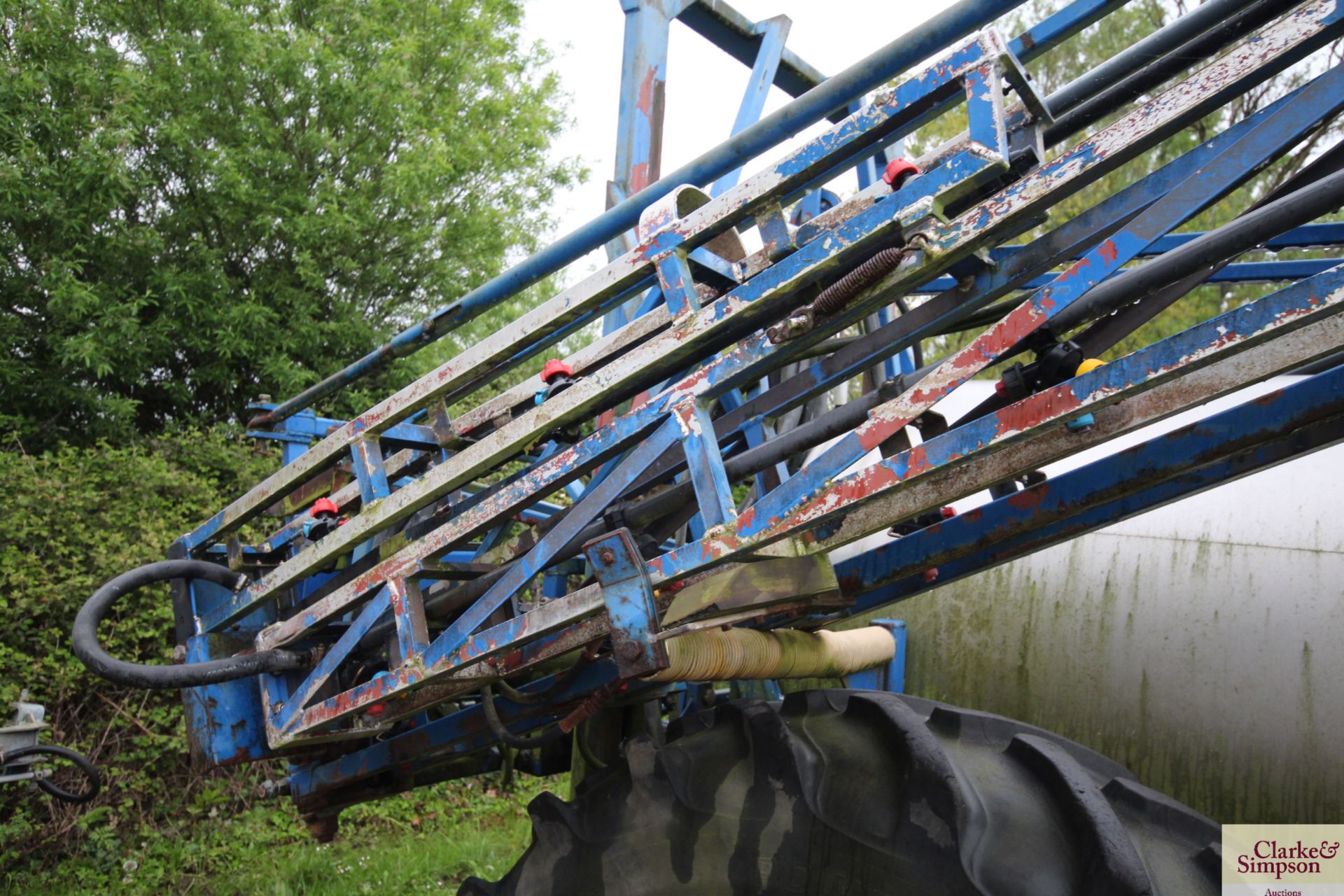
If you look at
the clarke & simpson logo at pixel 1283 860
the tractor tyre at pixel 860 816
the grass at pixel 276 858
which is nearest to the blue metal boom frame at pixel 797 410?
the tractor tyre at pixel 860 816

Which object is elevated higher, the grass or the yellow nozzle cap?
the yellow nozzle cap

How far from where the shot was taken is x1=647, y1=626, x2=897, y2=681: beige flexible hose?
2361 mm

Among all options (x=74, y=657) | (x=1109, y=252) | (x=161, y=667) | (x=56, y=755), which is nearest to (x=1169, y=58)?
(x=1109, y=252)

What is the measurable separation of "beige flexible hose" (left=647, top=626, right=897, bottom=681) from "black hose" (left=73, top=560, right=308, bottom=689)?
1122 mm

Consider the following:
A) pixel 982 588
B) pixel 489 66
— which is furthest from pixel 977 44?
pixel 489 66

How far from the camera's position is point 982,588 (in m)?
2.93

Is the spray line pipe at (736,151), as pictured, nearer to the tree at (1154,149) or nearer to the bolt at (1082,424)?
the bolt at (1082,424)

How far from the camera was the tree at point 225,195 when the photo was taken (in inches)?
309

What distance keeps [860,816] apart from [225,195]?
27.8 feet

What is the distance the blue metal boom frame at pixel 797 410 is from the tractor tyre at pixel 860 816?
0.25 m

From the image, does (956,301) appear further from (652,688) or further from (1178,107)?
(652,688)

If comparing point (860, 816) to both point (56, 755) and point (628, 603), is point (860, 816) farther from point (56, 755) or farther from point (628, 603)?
point (56, 755)

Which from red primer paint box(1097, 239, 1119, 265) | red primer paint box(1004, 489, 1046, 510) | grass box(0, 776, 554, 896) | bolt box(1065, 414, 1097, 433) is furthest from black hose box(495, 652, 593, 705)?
grass box(0, 776, 554, 896)

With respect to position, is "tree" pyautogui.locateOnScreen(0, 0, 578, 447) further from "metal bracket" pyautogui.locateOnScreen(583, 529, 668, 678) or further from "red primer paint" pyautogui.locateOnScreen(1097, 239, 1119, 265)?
"red primer paint" pyautogui.locateOnScreen(1097, 239, 1119, 265)
